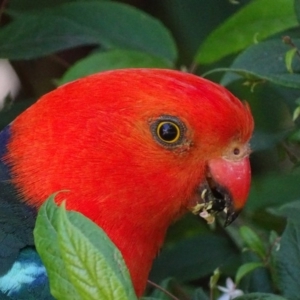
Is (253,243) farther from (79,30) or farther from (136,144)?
(79,30)

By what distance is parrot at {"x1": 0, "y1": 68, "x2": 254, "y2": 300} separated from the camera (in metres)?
1.63

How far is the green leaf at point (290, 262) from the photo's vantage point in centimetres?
145

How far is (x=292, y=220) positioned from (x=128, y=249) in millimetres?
381

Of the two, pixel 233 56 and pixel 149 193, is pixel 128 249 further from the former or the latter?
pixel 233 56

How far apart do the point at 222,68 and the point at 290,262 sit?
425 mm

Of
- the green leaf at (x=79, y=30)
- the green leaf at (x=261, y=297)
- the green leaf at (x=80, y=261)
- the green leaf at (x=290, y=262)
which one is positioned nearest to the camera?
the green leaf at (x=80, y=261)

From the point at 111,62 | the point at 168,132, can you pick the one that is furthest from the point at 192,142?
the point at 111,62

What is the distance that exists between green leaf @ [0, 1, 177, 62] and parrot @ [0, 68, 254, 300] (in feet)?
1.31

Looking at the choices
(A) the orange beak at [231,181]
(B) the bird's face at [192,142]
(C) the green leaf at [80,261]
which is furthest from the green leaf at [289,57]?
(C) the green leaf at [80,261]

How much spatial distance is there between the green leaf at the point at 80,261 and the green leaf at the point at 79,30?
1.11 metres

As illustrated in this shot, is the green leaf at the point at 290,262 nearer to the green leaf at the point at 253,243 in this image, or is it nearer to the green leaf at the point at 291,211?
the green leaf at the point at 291,211

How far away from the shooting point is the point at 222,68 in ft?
5.22

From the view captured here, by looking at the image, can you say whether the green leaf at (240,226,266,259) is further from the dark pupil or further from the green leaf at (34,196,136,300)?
the green leaf at (34,196,136,300)

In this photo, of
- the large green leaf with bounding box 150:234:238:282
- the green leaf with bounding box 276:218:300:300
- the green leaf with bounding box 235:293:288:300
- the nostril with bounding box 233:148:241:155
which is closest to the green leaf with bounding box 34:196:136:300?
the green leaf with bounding box 235:293:288:300
